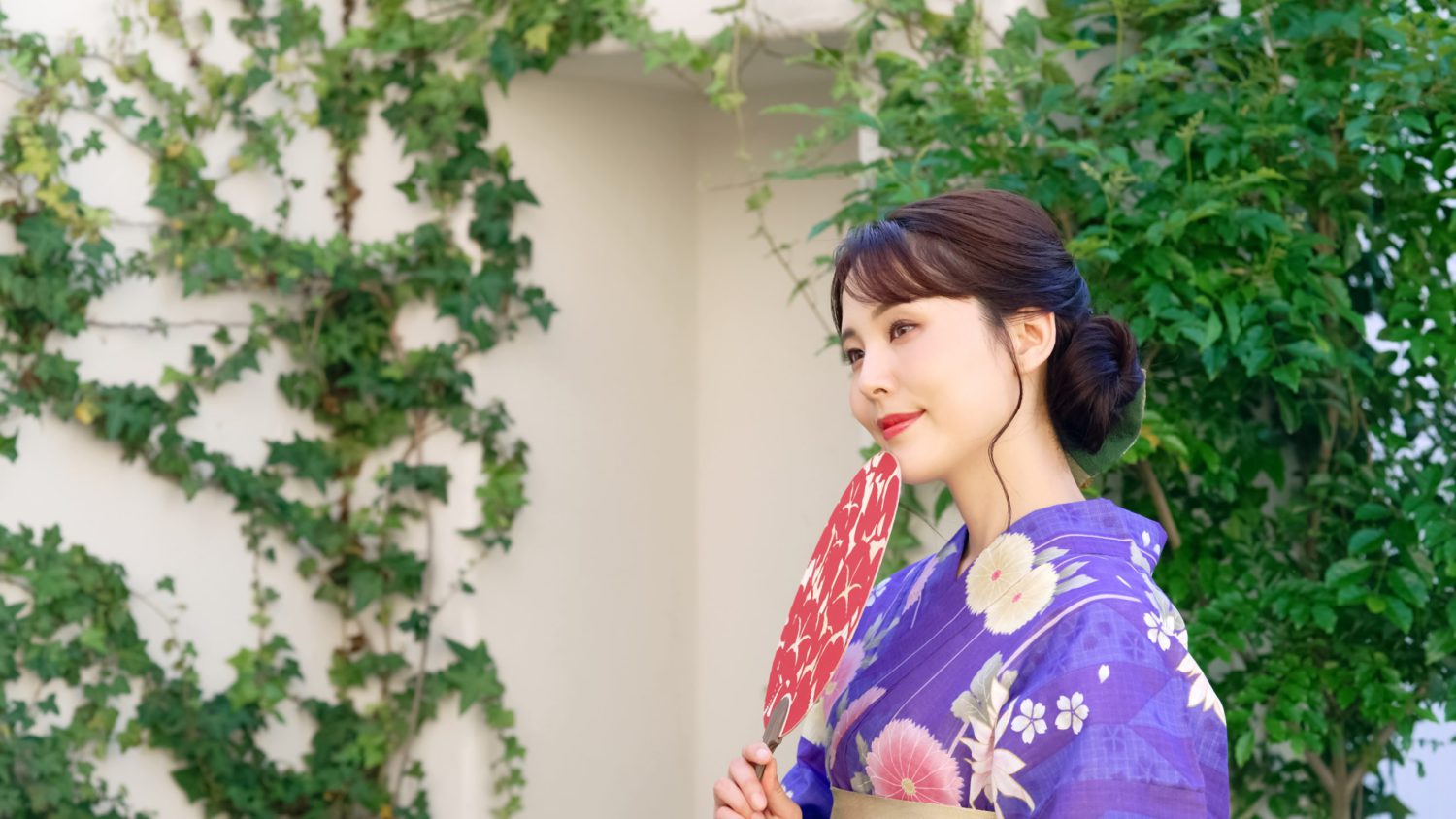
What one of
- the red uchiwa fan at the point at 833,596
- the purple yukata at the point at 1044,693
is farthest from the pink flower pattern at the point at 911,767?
the red uchiwa fan at the point at 833,596

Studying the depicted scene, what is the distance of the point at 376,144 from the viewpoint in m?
3.96

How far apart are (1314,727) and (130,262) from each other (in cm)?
255

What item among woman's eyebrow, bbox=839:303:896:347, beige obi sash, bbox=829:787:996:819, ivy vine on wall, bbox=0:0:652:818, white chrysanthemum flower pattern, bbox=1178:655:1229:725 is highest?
ivy vine on wall, bbox=0:0:652:818

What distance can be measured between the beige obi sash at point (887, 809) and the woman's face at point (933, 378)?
0.30m

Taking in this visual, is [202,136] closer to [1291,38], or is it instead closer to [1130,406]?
[1291,38]

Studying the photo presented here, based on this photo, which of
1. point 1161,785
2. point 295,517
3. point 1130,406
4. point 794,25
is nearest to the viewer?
point 1161,785

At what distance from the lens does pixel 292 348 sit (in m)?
3.85

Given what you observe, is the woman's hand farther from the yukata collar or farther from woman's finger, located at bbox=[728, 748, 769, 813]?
the yukata collar

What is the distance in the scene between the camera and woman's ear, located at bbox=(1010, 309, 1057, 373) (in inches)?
63.7

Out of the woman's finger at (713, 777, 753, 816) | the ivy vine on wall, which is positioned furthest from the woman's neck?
the ivy vine on wall

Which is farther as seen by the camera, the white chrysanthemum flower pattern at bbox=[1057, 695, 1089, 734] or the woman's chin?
the woman's chin

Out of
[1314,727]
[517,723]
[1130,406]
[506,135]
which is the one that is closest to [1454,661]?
[1314,727]

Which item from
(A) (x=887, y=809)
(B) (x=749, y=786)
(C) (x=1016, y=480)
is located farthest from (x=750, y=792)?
(C) (x=1016, y=480)

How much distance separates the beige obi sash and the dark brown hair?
33 centimetres
